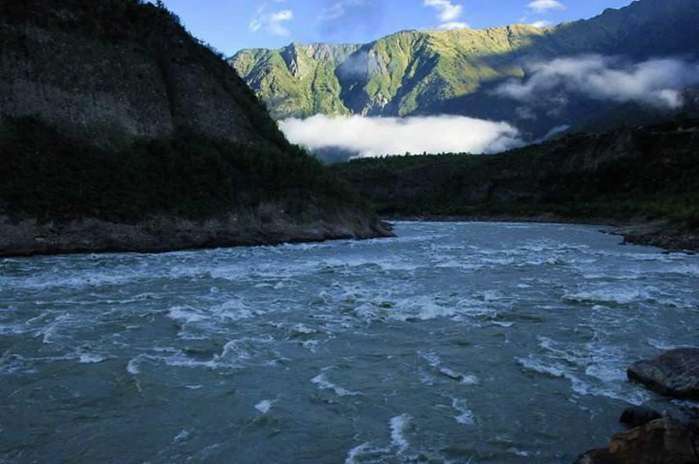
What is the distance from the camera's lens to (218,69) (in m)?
60.6

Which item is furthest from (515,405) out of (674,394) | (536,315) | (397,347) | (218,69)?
(218,69)

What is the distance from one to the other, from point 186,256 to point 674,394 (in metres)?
30.6

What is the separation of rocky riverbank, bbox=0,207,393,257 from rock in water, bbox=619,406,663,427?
34048 mm

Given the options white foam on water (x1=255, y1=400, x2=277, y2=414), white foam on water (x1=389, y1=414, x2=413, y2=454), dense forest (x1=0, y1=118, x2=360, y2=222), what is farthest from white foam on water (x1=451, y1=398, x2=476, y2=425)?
dense forest (x1=0, y1=118, x2=360, y2=222)

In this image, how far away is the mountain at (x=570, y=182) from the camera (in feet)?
268

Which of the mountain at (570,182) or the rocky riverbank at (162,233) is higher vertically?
the mountain at (570,182)

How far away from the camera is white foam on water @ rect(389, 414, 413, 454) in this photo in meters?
9.11

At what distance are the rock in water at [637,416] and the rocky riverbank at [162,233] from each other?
3405 cm

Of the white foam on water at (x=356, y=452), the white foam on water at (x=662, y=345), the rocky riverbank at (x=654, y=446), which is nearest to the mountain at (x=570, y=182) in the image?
the white foam on water at (x=662, y=345)

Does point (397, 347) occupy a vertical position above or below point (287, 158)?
below

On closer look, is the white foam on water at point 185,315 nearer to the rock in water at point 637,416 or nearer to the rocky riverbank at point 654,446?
the rock in water at point 637,416

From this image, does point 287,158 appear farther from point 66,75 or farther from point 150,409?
point 150,409

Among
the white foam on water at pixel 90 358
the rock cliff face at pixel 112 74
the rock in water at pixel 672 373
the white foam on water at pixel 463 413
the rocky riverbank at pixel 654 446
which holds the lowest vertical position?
the white foam on water at pixel 463 413

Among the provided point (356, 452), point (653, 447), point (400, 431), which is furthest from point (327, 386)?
point (653, 447)
